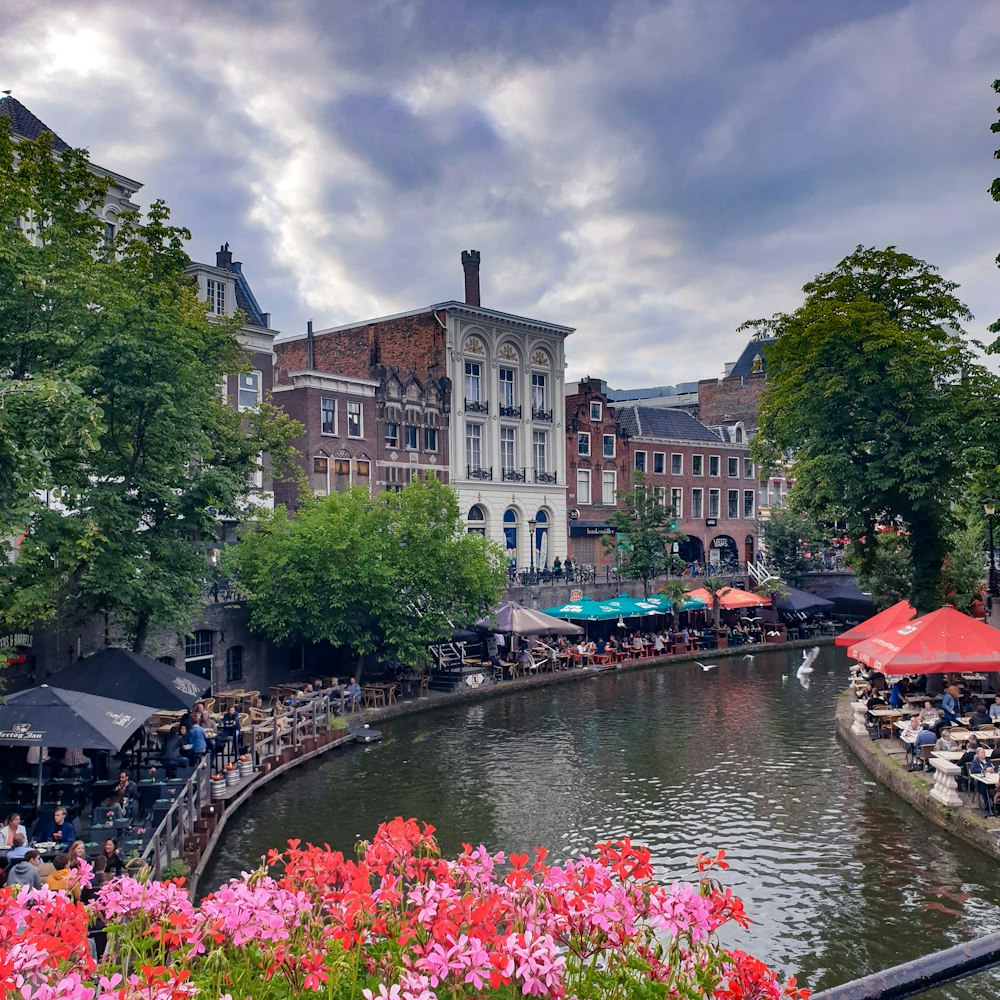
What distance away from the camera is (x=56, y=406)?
1466 centimetres

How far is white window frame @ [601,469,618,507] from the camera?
202 feet

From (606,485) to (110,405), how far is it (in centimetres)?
4343

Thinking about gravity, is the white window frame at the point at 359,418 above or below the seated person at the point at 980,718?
above

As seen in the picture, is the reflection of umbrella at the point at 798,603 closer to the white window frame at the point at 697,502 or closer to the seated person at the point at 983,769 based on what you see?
the white window frame at the point at 697,502

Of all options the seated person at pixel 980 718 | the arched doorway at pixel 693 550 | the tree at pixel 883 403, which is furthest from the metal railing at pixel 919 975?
the arched doorway at pixel 693 550

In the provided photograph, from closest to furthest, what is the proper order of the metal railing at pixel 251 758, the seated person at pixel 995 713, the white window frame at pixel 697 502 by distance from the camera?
1. the metal railing at pixel 251 758
2. the seated person at pixel 995 713
3. the white window frame at pixel 697 502

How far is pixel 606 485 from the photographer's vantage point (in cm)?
6191

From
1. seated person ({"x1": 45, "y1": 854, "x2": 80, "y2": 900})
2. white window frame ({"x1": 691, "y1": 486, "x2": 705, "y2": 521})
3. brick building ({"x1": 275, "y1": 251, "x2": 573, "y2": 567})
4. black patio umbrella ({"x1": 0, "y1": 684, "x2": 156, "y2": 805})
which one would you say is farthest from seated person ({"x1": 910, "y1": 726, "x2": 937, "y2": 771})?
white window frame ({"x1": 691, "y1": 486, "x2": 705, "y2": 521})

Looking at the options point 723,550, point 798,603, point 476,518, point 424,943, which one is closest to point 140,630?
point 424,943

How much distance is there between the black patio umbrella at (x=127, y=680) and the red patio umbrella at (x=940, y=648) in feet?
50.4

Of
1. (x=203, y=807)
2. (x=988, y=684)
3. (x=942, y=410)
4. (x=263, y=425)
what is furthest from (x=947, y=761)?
(x=263, y=425)

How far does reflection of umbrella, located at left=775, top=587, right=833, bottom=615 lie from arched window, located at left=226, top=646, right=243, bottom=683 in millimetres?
28381

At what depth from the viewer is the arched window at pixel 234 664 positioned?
110 feet

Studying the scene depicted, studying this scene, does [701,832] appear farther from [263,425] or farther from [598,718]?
[263,425]
